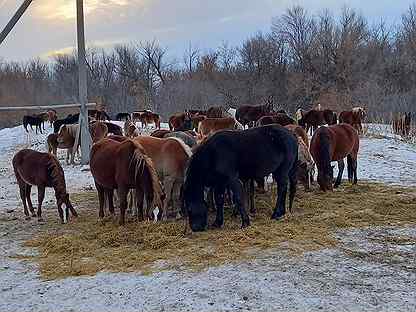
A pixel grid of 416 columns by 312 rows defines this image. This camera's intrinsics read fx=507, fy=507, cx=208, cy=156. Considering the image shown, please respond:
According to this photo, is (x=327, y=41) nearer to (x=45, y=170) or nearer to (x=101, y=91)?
(x=101, y=91)

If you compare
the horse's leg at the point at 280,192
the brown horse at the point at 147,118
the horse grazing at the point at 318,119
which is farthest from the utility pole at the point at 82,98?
the brown horse at the point at 147,118

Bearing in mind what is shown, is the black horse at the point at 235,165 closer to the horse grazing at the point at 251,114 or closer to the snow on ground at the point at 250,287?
the snow on ground at the point at 250,287

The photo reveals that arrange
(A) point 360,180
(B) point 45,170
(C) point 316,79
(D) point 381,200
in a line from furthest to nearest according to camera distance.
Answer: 1. (C) point 316,79
2. (A) point 360,180
3. (D) point 381,200
4. (B) point 45,170

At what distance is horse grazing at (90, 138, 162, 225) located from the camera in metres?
7.31

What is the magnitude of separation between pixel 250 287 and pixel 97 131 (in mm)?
13419

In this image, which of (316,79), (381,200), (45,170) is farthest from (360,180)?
(316,79)

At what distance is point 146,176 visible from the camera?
24.0ft

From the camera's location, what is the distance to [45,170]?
8172 mm

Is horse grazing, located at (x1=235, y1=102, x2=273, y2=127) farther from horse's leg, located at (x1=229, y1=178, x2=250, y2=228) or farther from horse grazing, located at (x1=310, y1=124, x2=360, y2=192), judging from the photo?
horse's leg, located at (x1=229, y1=178, x2=250, y2=228)

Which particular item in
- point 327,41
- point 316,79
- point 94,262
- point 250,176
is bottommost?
point 94,262

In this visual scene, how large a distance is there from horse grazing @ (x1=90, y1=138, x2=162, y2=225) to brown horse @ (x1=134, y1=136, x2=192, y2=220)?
59 cm

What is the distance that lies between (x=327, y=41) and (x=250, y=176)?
42.6m

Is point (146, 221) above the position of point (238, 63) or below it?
below

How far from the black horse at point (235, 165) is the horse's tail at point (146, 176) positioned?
43 cm
